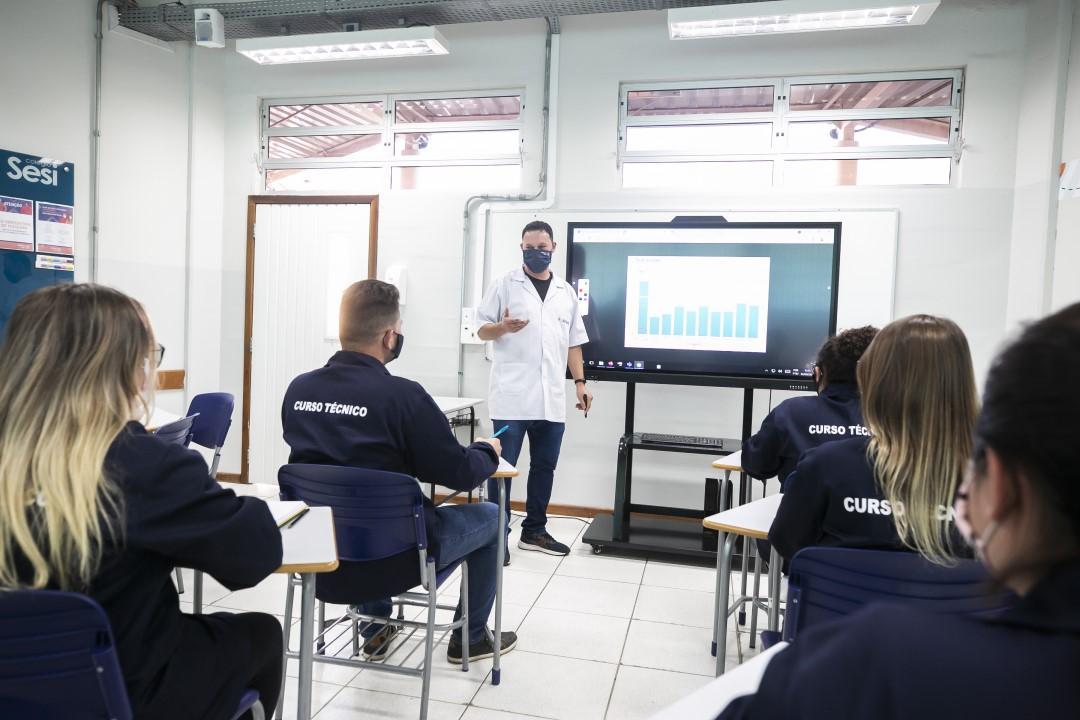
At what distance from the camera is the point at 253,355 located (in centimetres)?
511

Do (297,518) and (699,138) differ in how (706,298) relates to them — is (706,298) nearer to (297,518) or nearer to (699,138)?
(699,138)

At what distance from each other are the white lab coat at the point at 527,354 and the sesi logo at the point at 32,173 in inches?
102

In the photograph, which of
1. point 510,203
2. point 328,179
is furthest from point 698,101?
point 328,179

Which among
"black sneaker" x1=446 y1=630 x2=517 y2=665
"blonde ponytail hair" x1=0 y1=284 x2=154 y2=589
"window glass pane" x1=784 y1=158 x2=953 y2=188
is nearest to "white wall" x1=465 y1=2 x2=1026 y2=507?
"window glass pane" x1=784 y1=158 x2=953 y2=188

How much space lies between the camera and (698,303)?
156 inches

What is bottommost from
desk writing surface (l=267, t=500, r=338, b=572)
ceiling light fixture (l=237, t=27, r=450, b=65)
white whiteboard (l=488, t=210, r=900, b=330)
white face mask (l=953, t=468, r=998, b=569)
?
desk writing surface (l=267, t=500, r=338, b=572)

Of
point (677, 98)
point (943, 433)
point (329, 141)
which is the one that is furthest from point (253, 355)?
point (943, 433)

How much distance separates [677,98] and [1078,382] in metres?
4.40

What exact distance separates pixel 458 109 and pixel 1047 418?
15.7 ft

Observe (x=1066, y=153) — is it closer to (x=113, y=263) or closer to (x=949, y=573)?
(x=949, y=573)

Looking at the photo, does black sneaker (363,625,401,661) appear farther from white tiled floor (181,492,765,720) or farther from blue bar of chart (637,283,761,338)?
blue bar of chart (637,283,761,338)

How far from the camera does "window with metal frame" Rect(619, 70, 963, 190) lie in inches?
Answer: 163

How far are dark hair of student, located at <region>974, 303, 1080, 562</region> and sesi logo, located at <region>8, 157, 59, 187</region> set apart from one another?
4.71m

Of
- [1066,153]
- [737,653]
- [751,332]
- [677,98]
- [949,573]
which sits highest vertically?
[677,98]
